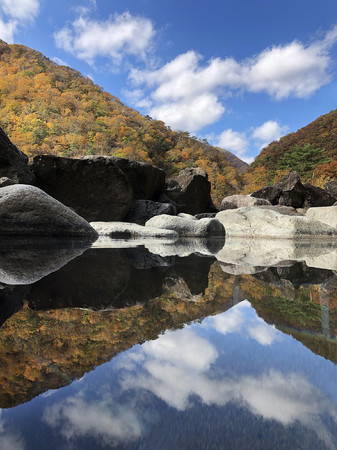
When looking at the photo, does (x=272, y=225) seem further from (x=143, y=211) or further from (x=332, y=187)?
(x=332, y=187)

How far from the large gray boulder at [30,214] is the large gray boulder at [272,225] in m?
4.90

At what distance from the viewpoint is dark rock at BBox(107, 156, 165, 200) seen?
9250 mm

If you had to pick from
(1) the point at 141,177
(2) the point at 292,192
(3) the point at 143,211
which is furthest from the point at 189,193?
(2) the point at 292,192

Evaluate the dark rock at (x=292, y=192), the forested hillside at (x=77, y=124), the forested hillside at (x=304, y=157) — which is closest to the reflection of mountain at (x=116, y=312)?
the dark rock at (x=292, y=192)

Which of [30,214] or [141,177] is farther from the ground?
[141,177]

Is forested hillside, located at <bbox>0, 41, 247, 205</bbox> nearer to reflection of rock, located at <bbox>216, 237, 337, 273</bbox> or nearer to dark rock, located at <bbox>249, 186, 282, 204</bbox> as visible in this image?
dark rock, located at <bbox>249, 186, 282, 204</bbox>

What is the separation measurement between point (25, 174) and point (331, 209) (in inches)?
340

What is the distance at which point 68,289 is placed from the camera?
142 cm

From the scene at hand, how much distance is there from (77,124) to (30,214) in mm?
21599

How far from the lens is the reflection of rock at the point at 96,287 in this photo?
3.94ft

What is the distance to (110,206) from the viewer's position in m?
7.85

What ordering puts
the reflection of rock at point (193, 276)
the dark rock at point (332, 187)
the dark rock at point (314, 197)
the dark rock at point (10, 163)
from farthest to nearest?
the dark rock at point (332, 187) < the dark rock at point (314, 197) < the dark rock at point (10, 163) < the reflection of rock at point (193, 276)

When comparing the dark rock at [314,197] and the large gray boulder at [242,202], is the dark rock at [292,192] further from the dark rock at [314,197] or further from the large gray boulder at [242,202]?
the large gray boulder at [242,202]

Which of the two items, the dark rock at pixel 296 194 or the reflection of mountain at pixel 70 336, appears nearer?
the reflection of mountain at pixel 70 336
